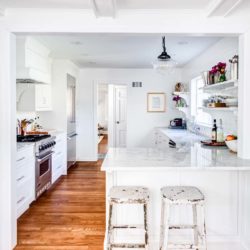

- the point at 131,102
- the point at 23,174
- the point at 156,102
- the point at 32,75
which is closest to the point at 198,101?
the point at 156,102

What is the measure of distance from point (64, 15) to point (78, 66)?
4.27 metres

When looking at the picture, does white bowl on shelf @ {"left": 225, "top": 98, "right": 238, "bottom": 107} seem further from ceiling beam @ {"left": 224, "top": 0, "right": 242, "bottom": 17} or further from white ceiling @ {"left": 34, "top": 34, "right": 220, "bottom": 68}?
white ceiling @ {"left": 34, "top": 34, "right": 220, "bottom": 68}

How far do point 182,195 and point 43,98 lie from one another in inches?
144

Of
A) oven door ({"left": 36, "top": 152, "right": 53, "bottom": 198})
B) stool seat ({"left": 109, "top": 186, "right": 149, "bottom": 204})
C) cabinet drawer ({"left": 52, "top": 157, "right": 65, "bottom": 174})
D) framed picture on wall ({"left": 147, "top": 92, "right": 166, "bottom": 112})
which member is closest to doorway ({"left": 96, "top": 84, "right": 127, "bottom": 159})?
framed picture on wall ({"left": 147, "top": 92, "right": 166, "bottom": 112})

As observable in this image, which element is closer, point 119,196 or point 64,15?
point 119,196

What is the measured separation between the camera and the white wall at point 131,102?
285 inches

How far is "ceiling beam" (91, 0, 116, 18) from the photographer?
229 centimetres

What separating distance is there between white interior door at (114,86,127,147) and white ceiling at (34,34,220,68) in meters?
2.45

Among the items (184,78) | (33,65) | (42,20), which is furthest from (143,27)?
(184,78)

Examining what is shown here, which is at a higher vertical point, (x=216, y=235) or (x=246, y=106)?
(x=246, y=106)

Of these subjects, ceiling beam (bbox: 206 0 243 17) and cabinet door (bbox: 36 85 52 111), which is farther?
cabinet door (bbox: 36 85 52 111)

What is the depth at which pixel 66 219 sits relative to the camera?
11.4 feet

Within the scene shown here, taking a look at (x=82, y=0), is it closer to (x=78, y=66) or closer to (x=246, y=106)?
(x=246, y=106)

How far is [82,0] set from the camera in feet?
7.91
